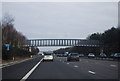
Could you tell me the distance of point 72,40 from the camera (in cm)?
18775

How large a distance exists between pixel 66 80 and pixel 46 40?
168194 mm

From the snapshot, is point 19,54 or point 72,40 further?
point 72,40

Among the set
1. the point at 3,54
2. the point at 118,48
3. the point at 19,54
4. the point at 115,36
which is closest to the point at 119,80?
the point at 3,54

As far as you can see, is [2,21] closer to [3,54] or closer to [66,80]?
[3,54]

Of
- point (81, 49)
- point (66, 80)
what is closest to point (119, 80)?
point (66, 80)

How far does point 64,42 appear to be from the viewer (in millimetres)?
187000

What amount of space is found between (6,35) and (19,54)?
12.2 meters

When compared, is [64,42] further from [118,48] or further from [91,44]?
[118,48]

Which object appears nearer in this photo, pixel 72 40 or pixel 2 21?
pixel 2 21

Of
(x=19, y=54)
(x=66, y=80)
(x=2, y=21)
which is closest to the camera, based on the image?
(x=66, y=80)

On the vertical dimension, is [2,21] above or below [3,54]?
above

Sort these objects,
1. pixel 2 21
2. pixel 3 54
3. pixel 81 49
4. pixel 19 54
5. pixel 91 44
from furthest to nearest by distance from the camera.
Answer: pixel 81 49 → pixel 91 44 → pixel 19 54 → pixel 2 21 → pixel 3 54

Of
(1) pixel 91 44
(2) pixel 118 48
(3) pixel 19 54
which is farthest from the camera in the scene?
(1) pixel 91 44

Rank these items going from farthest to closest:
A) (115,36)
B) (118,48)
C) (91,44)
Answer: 1. (91,44)
2. (115,36)
3. (118,48)
